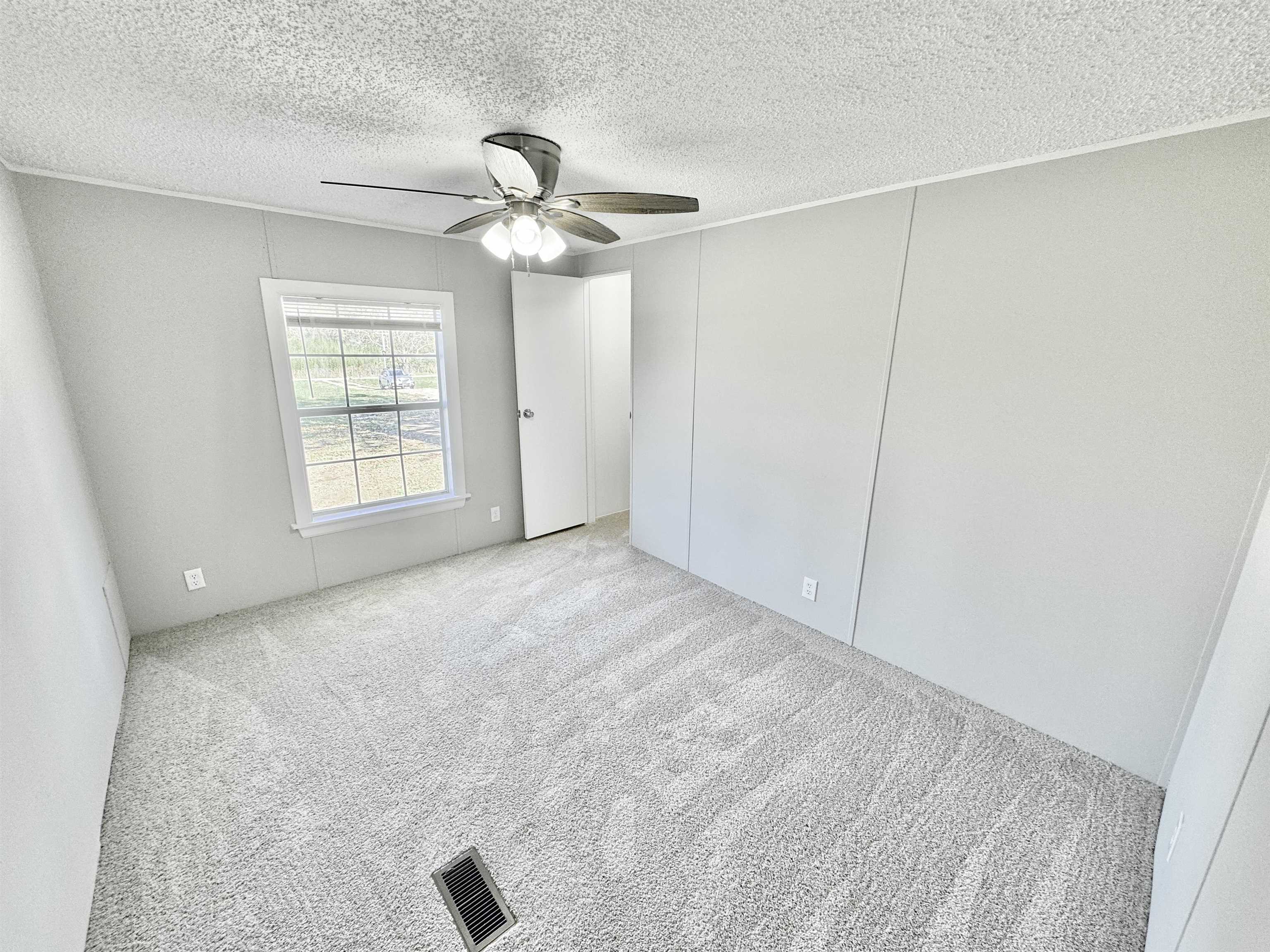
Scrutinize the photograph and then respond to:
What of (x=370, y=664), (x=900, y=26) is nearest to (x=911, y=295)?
(x=900, y=26)

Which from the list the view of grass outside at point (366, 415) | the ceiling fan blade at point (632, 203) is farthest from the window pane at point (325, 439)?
the ceiling fan blade at point (632, 203)

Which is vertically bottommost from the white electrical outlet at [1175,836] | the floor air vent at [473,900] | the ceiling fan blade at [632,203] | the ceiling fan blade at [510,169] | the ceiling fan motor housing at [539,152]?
the floor air vent at [473,900]

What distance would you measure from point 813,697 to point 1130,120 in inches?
93.0

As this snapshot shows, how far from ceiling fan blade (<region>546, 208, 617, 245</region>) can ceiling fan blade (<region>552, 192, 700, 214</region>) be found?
13 cm

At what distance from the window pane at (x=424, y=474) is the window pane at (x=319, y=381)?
0.58m

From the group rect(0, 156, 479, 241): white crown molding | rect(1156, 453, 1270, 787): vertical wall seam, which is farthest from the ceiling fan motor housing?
rect(1156, 453, 1270, 787): vertical wall seam

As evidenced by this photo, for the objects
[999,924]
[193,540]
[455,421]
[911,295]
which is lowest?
[999,924]

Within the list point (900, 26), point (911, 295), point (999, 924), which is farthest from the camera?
point (911, 295)

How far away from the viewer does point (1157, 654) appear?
1.77m

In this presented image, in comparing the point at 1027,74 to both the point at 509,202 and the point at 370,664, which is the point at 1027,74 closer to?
the point at 509,202

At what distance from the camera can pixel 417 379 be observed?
11.0 feet

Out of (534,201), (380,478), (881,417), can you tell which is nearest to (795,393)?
(881,417)

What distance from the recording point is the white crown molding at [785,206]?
5.03 feet

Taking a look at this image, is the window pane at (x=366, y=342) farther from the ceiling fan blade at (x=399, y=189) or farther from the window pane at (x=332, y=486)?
the ceiling fan blade at (x=399, y=189)
